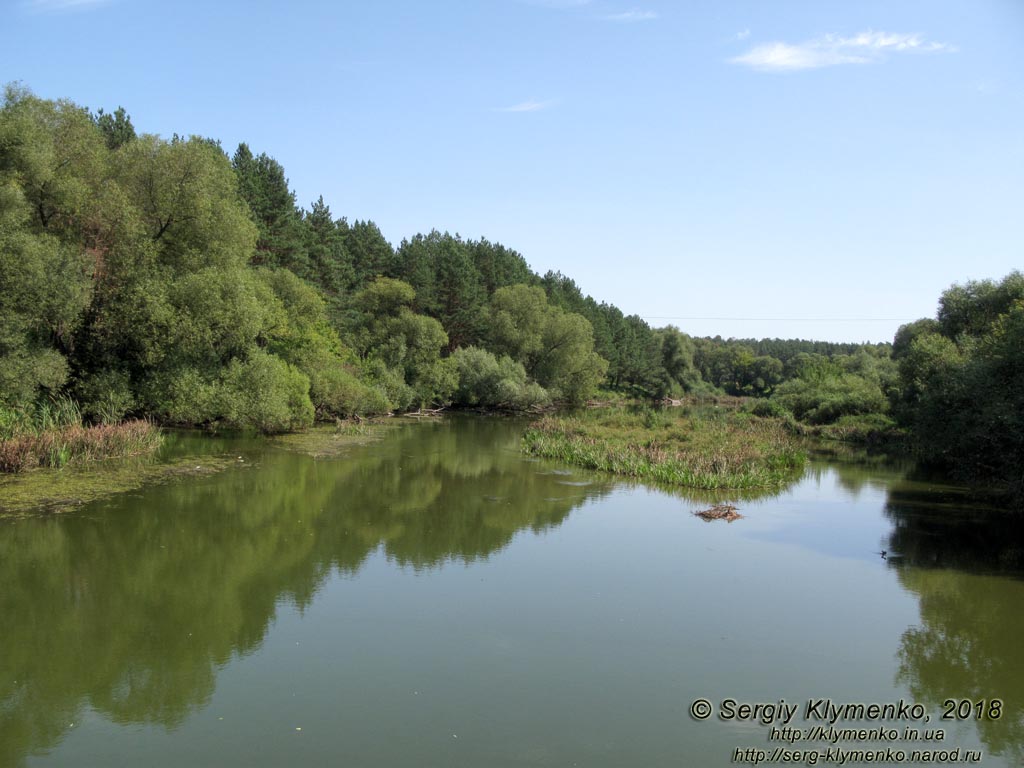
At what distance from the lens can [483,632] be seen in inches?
384

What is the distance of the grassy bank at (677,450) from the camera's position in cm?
2256

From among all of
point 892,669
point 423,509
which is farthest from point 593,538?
point 892,669

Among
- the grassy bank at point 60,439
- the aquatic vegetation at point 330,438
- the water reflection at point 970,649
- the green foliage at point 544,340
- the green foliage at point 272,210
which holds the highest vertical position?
the green foliage at point 272,210

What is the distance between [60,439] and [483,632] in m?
14.8

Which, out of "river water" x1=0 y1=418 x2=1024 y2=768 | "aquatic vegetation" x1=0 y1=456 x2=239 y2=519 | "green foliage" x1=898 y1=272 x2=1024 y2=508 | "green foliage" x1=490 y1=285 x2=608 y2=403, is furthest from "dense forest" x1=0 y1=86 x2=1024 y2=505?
"green foliage" x1=490 y1=285 x2=608 y2=403

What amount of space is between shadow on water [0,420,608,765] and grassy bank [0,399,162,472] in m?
3.24

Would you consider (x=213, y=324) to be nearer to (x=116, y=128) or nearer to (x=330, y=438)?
(x=330, y=438)

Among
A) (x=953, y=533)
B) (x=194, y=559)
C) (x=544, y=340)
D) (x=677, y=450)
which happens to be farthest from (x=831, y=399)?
(x=194, y=559)

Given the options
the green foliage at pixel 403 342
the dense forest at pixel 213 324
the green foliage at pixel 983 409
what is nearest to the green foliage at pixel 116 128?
the dense forest at pixel 213 324

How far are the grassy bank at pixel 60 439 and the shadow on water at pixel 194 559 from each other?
324 centimetres

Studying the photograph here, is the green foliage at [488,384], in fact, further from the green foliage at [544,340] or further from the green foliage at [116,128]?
the green foliage at [116,128]

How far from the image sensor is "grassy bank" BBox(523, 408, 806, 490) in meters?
22.6

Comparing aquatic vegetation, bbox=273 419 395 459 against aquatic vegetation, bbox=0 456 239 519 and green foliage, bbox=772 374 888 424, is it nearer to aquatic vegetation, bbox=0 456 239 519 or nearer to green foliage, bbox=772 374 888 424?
aquatic vegetation, bbox=0 456 239 519

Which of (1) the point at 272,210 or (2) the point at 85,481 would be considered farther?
(1) the point at 272,210
